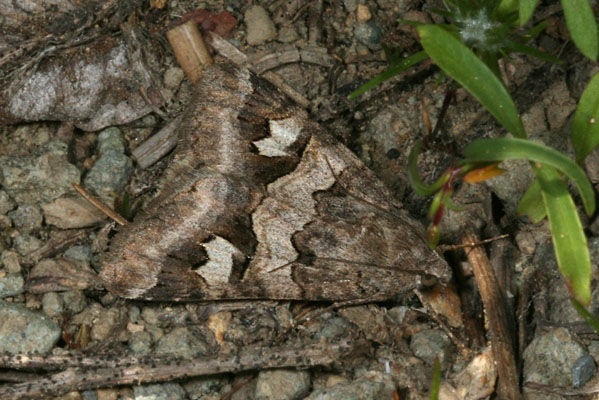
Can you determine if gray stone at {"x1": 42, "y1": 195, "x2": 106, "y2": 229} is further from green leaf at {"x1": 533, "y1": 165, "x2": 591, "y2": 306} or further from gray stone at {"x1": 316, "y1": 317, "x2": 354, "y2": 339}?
green leaf at {"x1": 533, "y1": 165, "x2": 591, "y2": 306}

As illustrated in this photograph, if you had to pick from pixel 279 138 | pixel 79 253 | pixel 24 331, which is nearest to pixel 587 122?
pixel 279 138

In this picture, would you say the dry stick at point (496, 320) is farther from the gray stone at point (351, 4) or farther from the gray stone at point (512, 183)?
the gray stone at point (351, 4)

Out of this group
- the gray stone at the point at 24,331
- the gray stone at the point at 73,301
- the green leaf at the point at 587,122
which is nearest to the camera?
the green leaf at the point at 587,122

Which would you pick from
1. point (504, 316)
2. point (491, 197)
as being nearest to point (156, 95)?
point (491, 197)

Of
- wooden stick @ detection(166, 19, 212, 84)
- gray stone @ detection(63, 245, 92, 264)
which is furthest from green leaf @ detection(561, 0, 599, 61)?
gray stone @ detection(63, 245, 92, 264)

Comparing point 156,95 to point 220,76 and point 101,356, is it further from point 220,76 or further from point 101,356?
point 101,356

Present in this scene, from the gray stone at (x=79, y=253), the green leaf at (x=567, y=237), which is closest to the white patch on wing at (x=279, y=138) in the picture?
the gray stone at (x=79, y=253)
